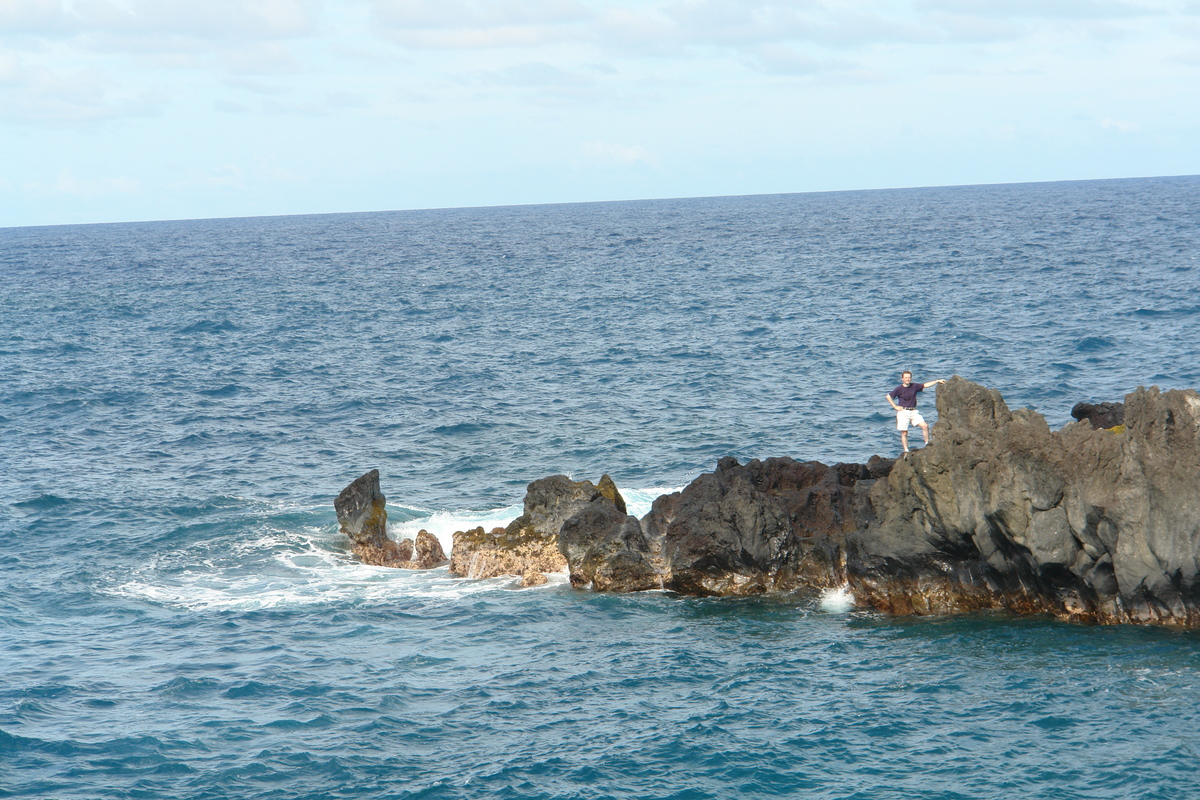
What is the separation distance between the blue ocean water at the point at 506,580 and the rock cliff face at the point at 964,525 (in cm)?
97

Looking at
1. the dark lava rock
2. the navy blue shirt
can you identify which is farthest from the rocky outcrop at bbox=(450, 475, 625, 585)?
the dark lava rock

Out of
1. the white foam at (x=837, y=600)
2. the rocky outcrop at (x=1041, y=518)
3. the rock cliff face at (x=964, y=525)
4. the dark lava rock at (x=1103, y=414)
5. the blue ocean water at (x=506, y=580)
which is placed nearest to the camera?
the blue ocean water at (x=506, y=580)

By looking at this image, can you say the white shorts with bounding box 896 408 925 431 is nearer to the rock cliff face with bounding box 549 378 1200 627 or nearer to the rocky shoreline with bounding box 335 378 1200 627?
the rock cliff face with bounding box 549 378 1200 627

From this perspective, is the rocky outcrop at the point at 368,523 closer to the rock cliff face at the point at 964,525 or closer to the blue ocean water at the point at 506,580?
the blue ocean water at the point at 506,580

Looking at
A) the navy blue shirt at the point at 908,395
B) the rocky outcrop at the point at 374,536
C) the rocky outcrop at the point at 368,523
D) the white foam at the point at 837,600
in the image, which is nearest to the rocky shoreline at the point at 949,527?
the white foam at the point at 837,600

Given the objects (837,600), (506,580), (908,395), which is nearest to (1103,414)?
(908,395)

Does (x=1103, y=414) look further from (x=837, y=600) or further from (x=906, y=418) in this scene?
(x=837, y=600)

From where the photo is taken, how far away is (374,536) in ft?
104

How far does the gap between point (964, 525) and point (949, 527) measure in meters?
0.39

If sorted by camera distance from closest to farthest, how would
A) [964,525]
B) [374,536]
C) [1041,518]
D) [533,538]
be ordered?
[1041,518], [964,525], [533,538], [374,536]

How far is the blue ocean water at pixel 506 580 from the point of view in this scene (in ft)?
59.5

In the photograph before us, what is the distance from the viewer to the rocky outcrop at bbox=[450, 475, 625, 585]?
29141mm

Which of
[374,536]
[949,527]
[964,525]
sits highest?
[964,525]

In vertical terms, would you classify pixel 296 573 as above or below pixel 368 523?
below
